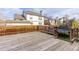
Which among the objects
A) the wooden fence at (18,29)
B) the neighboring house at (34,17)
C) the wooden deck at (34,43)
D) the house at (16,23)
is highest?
the neighboring house at (34,17)

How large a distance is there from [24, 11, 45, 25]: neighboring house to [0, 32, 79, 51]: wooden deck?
14cm

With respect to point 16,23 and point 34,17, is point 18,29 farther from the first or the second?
point 34,17

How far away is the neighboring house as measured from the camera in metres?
2.03

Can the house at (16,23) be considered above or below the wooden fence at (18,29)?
above

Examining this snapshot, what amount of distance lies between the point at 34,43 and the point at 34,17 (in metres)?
0.32

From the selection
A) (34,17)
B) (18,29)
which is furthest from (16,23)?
(34,17)

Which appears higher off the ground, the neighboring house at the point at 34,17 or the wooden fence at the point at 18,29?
the neighboring house at the point at 34,17

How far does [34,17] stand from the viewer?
2.03 m

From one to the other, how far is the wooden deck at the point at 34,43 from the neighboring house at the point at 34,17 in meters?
0.14

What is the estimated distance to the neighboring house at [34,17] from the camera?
2.03 meters

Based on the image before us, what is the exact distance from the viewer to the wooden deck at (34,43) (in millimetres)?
1974

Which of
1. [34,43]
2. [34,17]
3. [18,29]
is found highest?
[34,17]
